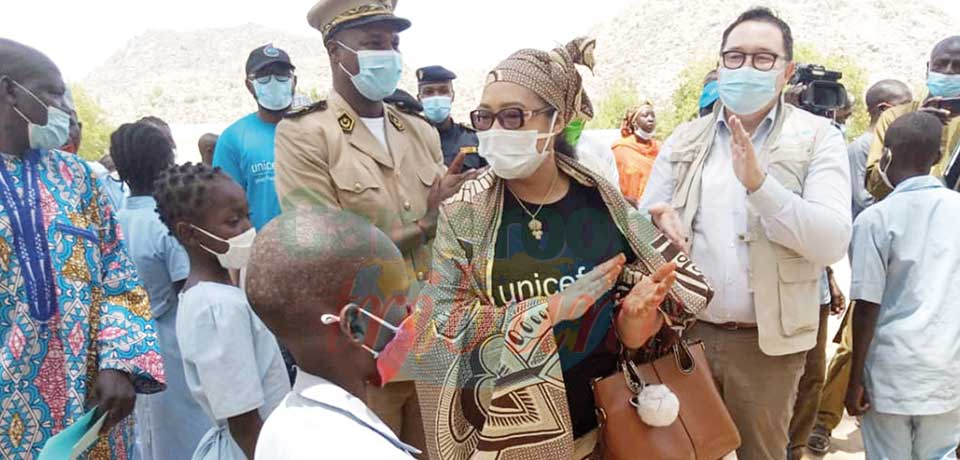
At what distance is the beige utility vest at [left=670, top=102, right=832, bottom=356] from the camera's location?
8.54 ft

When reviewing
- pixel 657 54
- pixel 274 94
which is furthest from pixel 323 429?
pixel 657 54

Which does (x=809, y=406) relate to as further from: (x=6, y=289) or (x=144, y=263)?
(x=6, y=289)

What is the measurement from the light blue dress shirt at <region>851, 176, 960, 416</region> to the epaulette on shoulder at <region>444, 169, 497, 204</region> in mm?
1707

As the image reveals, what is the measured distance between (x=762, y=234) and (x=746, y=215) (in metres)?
0.09

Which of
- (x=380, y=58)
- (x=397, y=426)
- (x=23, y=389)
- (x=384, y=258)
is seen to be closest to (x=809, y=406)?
(x=397, y=426)

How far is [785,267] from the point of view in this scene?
2605 millimetres

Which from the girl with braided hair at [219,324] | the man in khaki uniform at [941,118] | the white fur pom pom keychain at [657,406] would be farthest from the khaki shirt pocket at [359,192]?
the man in khaki uniform at [941,118]

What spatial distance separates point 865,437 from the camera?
329 cm

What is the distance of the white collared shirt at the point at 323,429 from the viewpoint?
4.12ft

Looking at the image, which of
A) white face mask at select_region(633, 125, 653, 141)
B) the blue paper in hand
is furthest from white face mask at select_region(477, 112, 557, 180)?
white face mask at select_region(633, 125, 653, 141)

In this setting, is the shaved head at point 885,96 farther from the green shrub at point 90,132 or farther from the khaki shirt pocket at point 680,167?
the green shrub at point 90,132

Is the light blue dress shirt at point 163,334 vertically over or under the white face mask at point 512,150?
under

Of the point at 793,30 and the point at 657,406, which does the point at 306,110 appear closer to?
the point at 657,406

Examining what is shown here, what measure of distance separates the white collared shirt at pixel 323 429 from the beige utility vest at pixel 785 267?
5.41 feet
